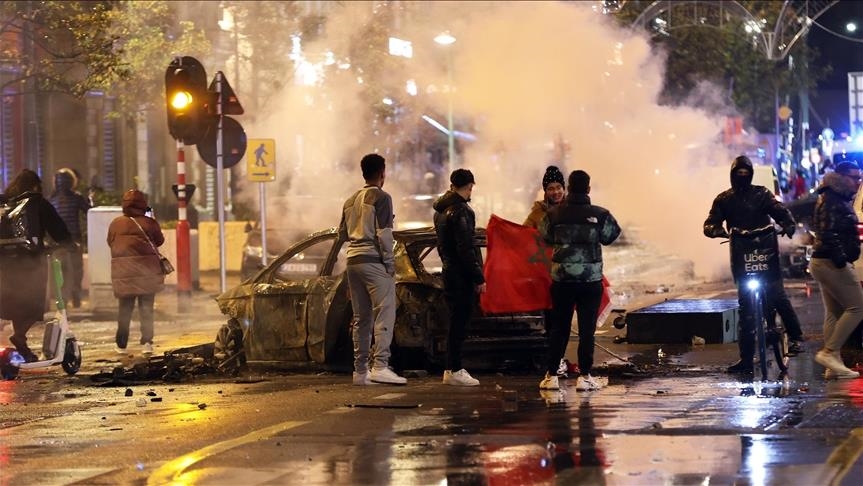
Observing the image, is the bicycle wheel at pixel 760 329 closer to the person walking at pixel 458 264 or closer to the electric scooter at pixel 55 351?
the person walking at pixel 458 264

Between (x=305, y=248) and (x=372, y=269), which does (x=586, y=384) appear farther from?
(x=305, y=248)

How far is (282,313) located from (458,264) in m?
1.91

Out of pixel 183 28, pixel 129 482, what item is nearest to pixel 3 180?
pixel 183 28

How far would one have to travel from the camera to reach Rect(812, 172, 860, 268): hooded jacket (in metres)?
10.3

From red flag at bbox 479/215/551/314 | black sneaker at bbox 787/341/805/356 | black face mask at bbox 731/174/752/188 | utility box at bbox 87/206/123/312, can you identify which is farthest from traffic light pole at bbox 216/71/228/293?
black face mask at bbox 731/174/752/188

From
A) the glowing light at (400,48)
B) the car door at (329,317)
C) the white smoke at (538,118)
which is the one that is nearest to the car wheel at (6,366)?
the car door at (329,317)

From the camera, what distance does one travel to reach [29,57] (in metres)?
23.8

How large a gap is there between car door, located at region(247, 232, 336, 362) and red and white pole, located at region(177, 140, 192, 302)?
20.8 ft

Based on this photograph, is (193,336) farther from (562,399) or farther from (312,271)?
(562,399)

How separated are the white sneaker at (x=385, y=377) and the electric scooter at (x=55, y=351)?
300cm

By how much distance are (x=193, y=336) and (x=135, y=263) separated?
1.76 m

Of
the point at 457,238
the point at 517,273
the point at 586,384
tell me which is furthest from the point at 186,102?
the point at 586,384

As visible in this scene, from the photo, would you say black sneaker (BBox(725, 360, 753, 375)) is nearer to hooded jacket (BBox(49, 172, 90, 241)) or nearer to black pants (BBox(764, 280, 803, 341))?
black pants (BBox(764, 280, 803, 341))

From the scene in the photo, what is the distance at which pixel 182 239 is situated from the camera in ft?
60.0
